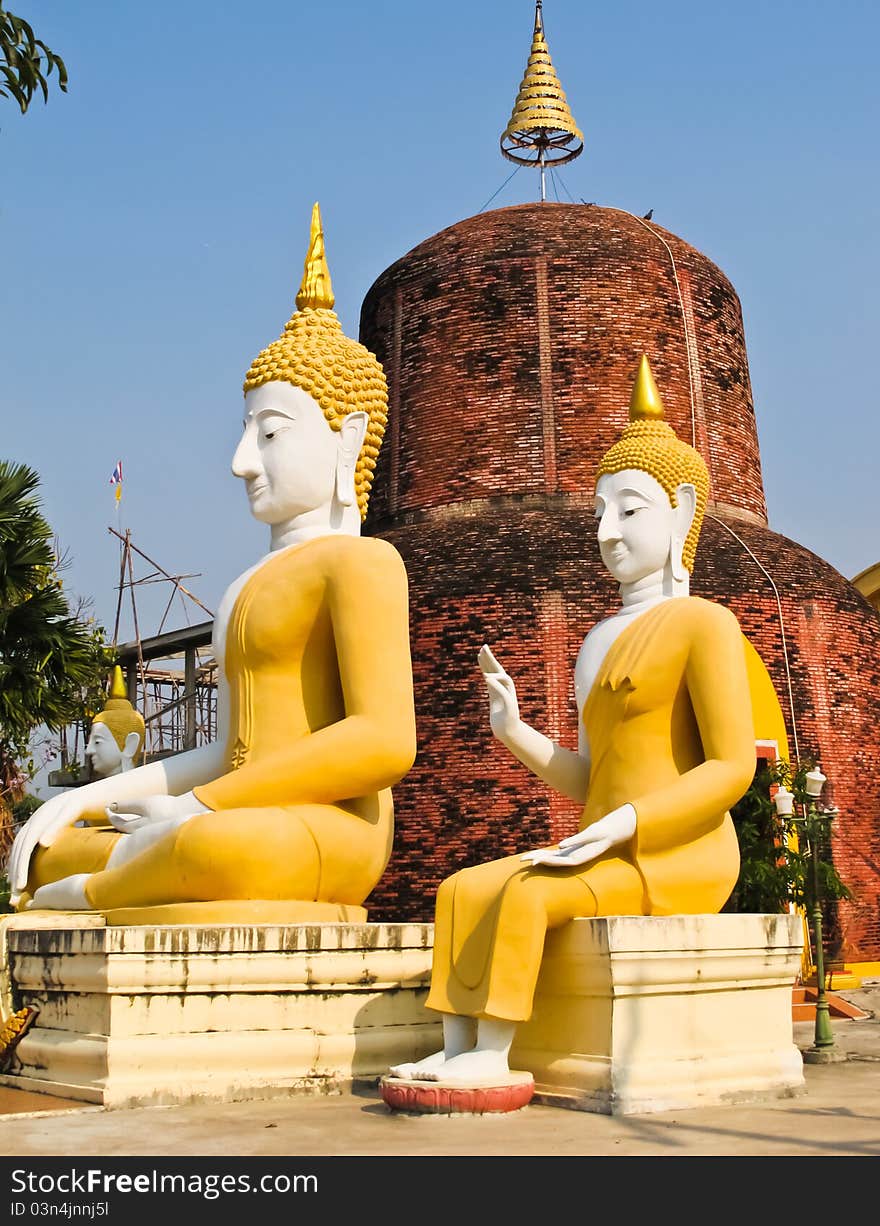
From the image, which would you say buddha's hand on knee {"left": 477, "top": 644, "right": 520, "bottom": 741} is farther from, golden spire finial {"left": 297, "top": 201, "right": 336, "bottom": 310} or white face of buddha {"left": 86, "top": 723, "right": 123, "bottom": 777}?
white face of buddha {"left": 86, "top": 723, "right": 123, "bottom": 777}

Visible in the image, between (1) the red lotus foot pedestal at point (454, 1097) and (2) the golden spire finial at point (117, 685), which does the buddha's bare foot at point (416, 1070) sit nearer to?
(1) the red lotus foot pedestal at point (454, 1097)

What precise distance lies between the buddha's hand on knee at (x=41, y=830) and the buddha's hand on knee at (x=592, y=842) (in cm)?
240

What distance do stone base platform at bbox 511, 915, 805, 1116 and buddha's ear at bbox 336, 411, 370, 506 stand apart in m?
2.33

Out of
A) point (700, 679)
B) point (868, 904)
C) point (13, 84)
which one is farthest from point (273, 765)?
point (868, 904)

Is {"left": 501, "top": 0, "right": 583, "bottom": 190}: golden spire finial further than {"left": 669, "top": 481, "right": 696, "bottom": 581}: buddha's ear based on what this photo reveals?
Yes

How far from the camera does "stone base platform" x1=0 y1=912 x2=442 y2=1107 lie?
5.44 meters

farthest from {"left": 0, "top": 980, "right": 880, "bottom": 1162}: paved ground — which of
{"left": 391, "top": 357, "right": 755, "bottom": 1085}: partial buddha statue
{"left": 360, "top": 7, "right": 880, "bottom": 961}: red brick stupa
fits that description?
{"left": 360, "top": 7, "right": 880, "bottom": 961}: red brick stupa

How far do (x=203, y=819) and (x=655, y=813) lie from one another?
1.77m

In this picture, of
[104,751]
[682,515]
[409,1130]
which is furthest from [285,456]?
[104,751]

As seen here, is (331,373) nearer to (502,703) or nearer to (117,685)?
(502,703)

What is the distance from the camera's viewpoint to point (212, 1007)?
5.59m

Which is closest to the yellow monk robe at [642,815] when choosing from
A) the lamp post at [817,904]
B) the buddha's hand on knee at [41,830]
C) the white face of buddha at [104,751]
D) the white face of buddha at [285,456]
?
the white face of buddha at [285,456]

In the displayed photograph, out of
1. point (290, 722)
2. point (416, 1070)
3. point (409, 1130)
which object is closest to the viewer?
point (409, 1130)

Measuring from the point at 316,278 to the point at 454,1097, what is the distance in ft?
13.5
